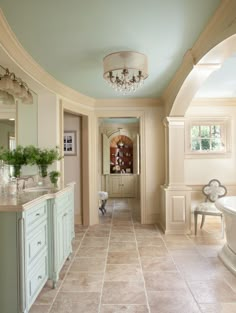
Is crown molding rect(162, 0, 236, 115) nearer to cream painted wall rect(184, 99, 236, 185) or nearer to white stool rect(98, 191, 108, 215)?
cream painted wall rect(184, 99, 236, 185)

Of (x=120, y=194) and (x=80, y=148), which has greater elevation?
(x=80, y=148)

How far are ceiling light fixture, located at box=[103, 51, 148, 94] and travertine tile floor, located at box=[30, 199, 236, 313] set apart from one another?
2.19m

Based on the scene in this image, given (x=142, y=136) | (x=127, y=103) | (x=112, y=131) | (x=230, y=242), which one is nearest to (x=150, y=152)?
(x=142, y=136)

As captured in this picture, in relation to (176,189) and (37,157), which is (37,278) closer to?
(37,157)

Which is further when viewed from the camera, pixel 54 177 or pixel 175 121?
pixel 175 121

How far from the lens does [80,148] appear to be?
17.2ft

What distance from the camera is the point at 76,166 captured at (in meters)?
5.24

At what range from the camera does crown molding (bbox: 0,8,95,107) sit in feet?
7.67

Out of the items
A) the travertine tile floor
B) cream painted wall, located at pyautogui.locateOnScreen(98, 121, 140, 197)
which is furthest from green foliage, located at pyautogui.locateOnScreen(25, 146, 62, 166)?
cream painted wall, located at pyautogui.locateOnScreen(98, 121, 140, 197)

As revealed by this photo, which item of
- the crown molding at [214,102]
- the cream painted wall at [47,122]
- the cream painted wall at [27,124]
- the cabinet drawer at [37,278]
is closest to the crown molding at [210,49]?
the crown molding at [214,102]

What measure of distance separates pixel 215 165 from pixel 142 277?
324 cm

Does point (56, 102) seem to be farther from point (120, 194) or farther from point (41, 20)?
point (120, 194)

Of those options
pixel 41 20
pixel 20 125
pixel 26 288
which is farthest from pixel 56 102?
pixel 26 288

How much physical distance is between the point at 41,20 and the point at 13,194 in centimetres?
160
